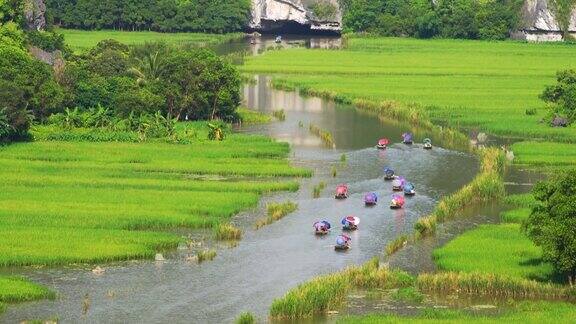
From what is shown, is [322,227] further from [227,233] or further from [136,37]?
[136,37]

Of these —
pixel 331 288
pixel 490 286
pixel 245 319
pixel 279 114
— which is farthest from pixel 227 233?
pixel 279 114

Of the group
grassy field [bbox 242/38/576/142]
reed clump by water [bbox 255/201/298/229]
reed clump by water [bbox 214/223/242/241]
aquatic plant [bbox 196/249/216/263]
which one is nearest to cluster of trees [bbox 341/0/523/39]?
grassy field [bbox 242/38/576/142]

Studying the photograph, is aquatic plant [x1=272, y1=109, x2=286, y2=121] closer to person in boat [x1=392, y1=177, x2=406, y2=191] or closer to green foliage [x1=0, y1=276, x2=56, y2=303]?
person in boat [x1=392, y1=177, x2=406, y2=191]

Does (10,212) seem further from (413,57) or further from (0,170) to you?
(413,57)

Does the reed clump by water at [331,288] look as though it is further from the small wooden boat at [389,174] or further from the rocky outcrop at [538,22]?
the rocky outcrop at [538,22]

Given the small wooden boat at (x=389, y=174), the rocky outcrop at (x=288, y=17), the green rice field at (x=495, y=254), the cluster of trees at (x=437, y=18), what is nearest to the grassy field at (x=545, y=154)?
the small wooden boat at (x=389, y=174)

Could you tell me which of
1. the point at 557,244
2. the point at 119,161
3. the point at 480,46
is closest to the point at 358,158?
the point at 119,161
